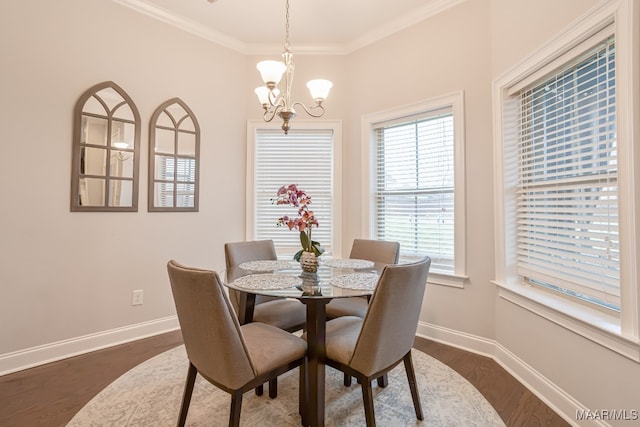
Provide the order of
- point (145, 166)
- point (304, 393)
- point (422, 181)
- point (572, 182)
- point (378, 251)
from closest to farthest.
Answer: point (304, 393)
point (572, 182)
point (378, 251)
point (145, 166)
point (422, 181)

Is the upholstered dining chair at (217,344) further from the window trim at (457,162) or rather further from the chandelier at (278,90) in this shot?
the window trim at (457,162)

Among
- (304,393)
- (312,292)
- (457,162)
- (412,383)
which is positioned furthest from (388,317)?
(457,162)

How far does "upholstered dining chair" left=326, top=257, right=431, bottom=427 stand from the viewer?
4.46 ft

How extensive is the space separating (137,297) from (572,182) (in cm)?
339

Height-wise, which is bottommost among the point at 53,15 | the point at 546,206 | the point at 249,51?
the point at 546,206

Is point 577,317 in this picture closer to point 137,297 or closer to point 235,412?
point 235,412

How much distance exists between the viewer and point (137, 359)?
7.68ft

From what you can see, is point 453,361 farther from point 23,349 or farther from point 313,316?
point 23,349

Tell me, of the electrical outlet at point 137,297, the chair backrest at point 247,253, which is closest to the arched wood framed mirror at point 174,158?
the electrical outlet at point 137,297

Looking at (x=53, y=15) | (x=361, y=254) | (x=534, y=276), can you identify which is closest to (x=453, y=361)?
(x=534, y=276)

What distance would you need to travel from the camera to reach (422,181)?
2.92m

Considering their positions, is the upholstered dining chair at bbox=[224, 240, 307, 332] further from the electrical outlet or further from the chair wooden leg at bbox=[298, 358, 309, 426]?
the electrical outlet

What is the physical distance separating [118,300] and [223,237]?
1082 millimetres

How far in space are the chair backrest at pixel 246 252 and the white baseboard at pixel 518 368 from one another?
158 cm
